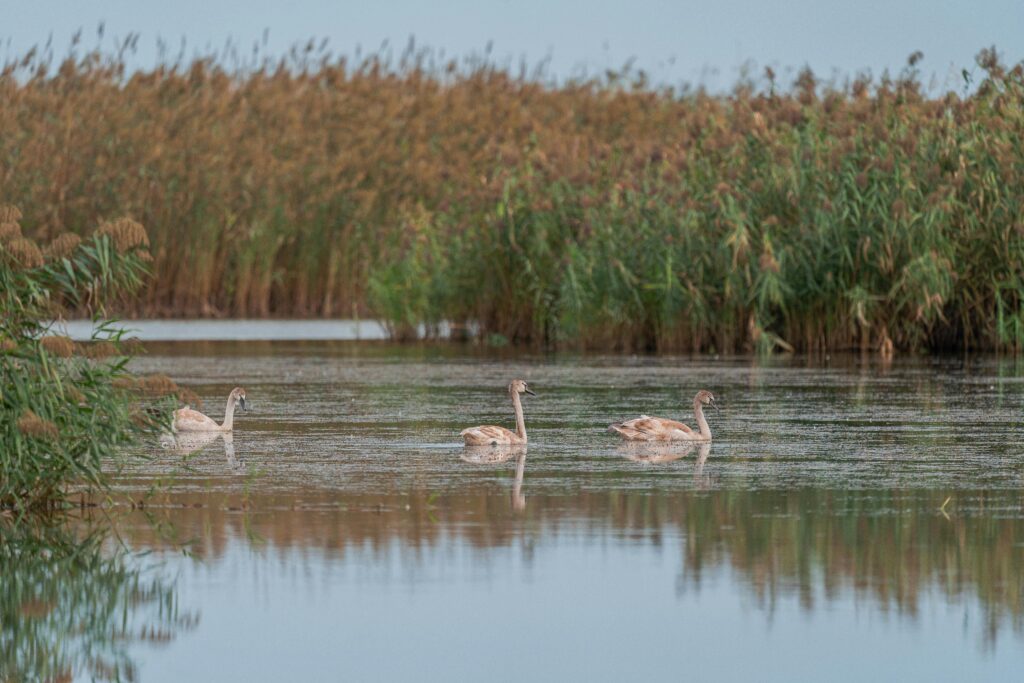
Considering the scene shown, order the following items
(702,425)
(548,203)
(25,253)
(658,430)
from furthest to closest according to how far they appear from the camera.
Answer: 1. (548,203)
2. (702,425)
3. (658,430)
4. (25,253)

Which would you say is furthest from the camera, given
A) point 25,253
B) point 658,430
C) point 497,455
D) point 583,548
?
point 658,430

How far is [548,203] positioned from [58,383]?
13456mm

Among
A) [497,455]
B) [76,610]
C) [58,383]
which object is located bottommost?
[76,610]

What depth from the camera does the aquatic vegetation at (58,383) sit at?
8469 mm

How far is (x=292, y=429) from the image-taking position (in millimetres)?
12328

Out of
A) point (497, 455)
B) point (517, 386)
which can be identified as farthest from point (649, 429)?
point (497, 455)

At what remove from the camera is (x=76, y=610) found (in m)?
6.56

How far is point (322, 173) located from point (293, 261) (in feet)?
4.55

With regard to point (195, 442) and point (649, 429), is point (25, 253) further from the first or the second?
point (649, 429)

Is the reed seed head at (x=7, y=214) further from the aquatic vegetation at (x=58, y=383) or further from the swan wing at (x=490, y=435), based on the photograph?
the swan wing at (x=490, y=435)

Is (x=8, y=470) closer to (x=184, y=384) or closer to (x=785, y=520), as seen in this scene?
(x=785, y=520)

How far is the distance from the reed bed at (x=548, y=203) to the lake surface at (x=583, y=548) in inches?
242

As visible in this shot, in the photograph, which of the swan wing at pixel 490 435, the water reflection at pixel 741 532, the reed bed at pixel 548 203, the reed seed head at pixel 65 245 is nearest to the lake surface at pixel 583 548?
the water reflection at pixel 741 532

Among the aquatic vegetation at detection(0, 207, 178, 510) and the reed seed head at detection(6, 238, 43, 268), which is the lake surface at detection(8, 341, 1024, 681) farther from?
the reed seed head at detection(6, 238, 43, 268)
